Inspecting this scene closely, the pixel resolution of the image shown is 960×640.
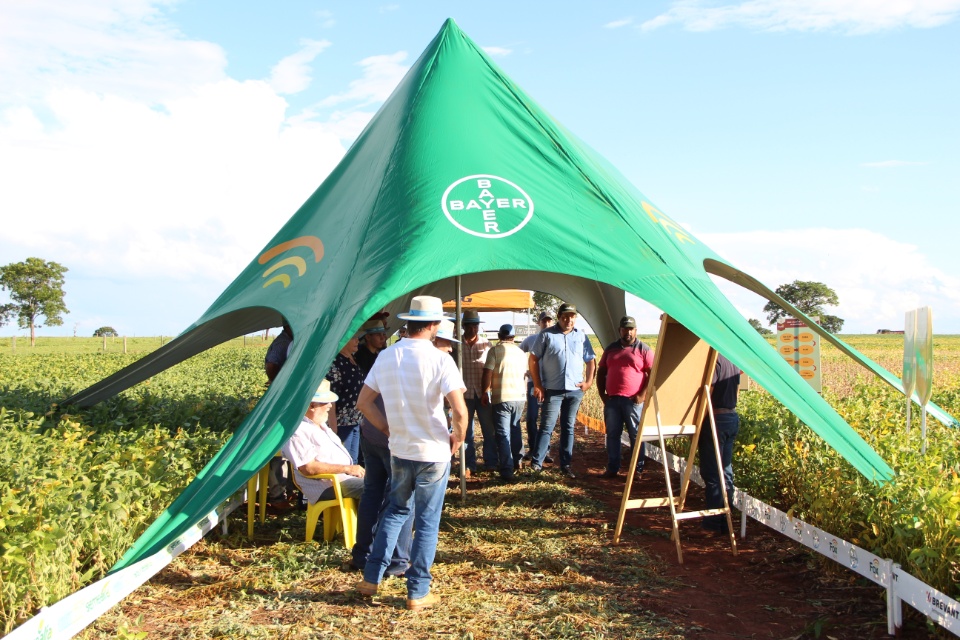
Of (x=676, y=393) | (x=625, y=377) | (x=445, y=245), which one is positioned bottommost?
(x=676, y=393)

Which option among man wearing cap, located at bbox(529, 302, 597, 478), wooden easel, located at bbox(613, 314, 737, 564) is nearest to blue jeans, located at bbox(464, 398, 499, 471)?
man wearing cap, located at bbox(529, 302, 597, 478)

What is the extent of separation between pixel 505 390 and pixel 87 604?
532cm

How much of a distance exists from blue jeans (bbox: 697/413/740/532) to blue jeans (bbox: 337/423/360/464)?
Result: 3.04 m

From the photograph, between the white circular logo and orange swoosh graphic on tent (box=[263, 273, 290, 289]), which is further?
orange swoosh graphic on tent (box=[263, 273, 290, 289])

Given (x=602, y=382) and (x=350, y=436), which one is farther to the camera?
(x=602, y=382)

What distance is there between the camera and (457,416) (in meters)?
4.85

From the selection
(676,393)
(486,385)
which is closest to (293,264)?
(486,385)

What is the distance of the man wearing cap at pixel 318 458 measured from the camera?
19.5 feet

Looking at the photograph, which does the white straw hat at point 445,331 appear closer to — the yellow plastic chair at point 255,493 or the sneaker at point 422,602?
the sneaker at point 422,602

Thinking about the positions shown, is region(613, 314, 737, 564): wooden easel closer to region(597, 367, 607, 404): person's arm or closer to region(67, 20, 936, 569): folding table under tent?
region(67, 20, 936, 569): folding table under tent

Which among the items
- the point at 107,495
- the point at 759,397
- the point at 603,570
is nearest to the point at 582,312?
the point at 759,397

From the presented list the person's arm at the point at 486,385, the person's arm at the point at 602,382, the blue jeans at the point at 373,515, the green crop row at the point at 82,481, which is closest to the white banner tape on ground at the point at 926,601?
the blue jeans at the point at 373,515

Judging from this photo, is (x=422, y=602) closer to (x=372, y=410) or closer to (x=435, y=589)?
(x=435, y=589)

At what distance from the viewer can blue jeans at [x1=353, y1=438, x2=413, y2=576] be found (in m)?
5.41
